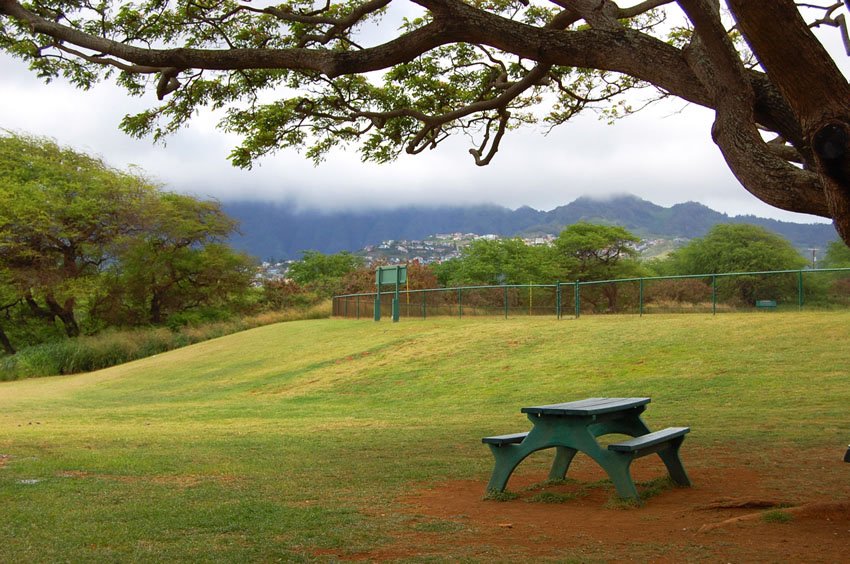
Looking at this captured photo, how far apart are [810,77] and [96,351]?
40192 millimetres

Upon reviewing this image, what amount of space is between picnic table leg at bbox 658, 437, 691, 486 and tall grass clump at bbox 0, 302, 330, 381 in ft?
118

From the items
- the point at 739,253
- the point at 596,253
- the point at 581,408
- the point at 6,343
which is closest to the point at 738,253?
the point at 739,253

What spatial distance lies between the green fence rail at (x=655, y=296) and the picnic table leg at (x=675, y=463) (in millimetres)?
16420

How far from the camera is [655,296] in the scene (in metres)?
28.5

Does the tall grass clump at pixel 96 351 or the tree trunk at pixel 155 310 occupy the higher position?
the tree trunk at pixel 155 310

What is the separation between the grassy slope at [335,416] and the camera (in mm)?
6020

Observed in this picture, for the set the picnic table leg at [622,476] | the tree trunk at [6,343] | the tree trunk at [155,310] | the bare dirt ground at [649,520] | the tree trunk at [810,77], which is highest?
the tree trunk at [810,77]

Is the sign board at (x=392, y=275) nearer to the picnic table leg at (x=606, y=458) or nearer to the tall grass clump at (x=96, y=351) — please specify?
the tall grass clump at (x=96, y=351)

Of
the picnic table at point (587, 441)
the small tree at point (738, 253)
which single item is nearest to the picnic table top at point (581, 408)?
the picnic table at point (587, 441)

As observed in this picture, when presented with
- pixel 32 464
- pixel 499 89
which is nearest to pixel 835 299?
pixel 499 89

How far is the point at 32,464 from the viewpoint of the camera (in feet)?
29.8

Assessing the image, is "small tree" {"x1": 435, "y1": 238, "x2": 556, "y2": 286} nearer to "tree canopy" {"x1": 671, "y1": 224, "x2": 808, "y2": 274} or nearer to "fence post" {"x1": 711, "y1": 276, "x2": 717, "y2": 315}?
"tree canopy" {"x1": 671, "y1": 224, "x2": 808, "y2": 274}

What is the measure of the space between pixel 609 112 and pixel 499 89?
295 centimetres

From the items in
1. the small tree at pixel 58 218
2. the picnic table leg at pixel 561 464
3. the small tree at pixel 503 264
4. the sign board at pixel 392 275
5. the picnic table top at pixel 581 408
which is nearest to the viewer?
the picnic table top at pixel 581 408
